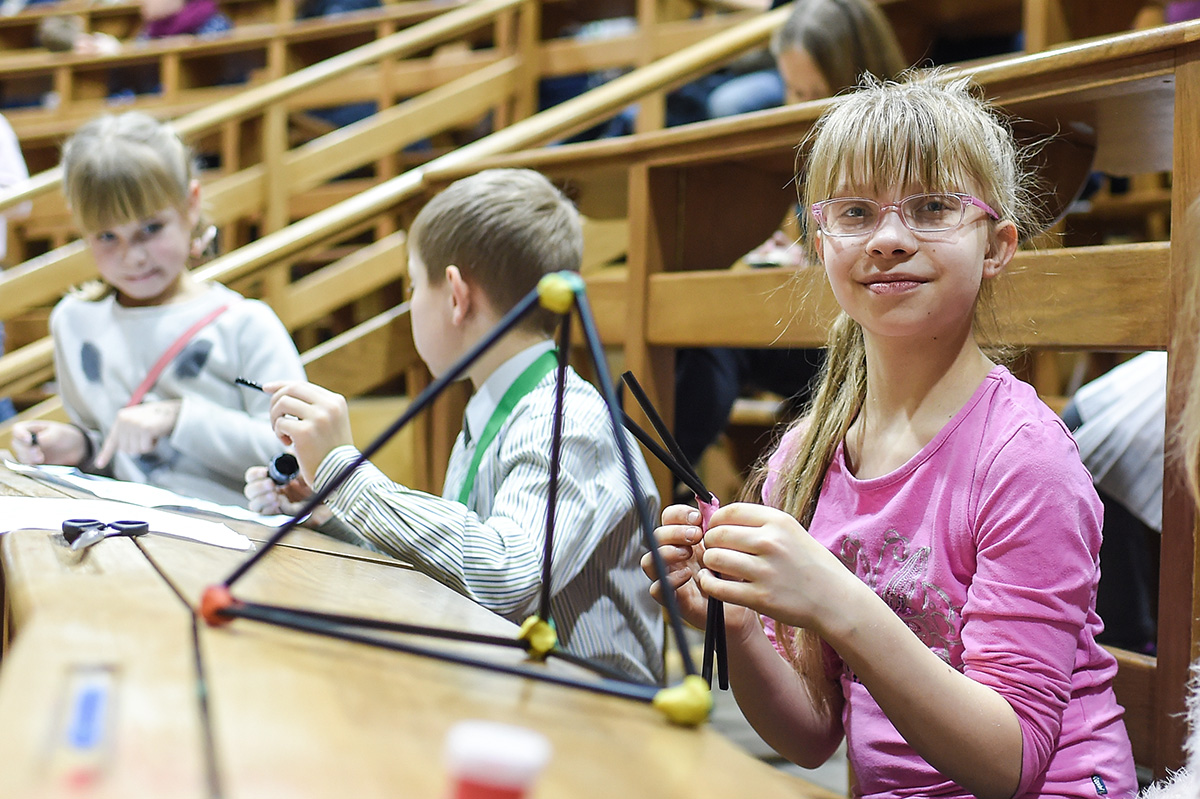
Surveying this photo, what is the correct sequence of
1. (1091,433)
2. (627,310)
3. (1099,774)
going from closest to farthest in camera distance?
(1099,774)
(1091,433)
(627,310)

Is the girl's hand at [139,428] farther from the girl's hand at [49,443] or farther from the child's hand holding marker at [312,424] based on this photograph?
the child's hand holding marker at [312,424]

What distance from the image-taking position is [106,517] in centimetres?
95

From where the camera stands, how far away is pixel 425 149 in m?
3.89

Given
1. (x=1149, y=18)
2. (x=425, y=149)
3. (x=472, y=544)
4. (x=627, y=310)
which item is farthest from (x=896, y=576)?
(x=425, y=149)

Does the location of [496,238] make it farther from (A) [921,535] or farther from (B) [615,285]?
(A) [921,535]

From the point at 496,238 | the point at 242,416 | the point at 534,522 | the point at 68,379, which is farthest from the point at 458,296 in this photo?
the point at 68,379

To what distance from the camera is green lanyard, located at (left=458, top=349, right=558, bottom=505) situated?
3.96ft

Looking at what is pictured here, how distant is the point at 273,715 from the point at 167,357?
128 centimetres

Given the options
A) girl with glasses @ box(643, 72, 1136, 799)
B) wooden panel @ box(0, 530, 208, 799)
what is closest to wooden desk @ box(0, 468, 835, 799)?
wooden panel @ box(0, 530, 208, 799)

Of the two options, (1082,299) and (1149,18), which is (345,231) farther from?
(1149,18)

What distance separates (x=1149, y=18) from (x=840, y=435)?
1953mm

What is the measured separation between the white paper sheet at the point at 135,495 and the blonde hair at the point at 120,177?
1.47 ft

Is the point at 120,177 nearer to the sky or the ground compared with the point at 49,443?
nearer to the sky

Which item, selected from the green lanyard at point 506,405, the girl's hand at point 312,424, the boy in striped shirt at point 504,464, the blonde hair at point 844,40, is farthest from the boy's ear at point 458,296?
the blonde hair at point 844,40
